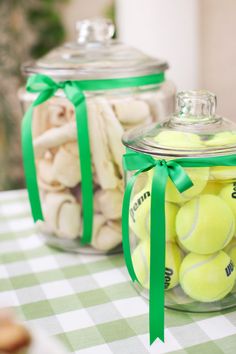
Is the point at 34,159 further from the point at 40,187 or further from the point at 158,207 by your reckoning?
the point at 158,207

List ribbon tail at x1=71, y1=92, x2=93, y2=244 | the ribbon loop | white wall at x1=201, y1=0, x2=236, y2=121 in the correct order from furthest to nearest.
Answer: white wall at x1=201, y1=0, x2=236, y2=121
ribbon tail at x1=71, y1=92, x2=93, y2=244
the ribbon loop

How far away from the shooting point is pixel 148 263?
697 millimetres

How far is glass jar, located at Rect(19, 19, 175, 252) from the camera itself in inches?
32.6

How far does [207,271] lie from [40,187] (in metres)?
0.35

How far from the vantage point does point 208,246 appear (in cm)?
64

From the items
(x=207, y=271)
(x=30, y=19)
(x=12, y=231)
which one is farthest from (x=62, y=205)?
(x=30, y=19)

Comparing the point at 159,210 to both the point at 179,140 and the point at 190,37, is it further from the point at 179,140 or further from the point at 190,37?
the point at 190,37

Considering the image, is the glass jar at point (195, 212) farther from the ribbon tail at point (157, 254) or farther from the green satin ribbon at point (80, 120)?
the green satin ribbon at point (80, 120)

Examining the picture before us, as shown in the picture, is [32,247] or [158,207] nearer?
[158,207]

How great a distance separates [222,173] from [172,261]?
0.41 ft

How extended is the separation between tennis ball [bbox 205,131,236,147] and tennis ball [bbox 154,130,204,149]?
0.04 feet

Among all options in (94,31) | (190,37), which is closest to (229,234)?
(94,31)

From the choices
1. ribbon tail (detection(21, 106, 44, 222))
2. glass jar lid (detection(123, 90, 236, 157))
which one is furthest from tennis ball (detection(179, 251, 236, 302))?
ribbon tail (detection(21, 106, 44, 222))

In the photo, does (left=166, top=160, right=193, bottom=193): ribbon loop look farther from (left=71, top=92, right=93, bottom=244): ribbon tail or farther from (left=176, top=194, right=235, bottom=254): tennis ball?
(left=71, top=92, right=93, bottom=244): ribbon tail
